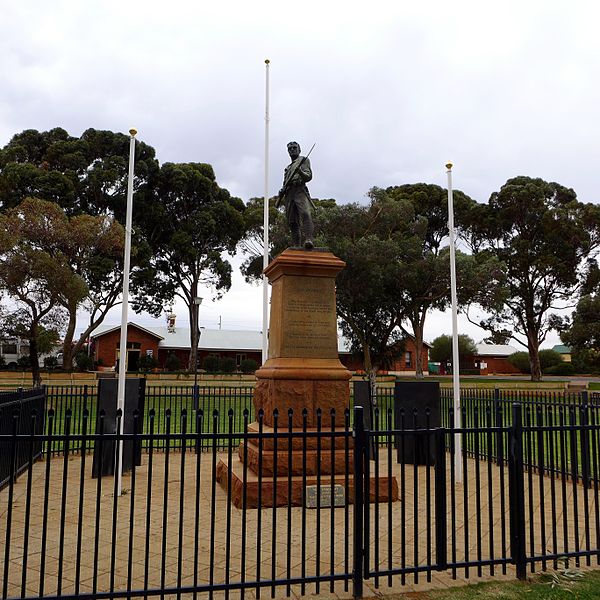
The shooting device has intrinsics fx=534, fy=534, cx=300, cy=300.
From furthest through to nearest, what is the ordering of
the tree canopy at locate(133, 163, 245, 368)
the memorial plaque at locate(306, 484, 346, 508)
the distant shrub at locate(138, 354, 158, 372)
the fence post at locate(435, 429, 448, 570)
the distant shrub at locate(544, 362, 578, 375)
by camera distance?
the distant shrub at locate(544, 362, 578, 375) < the distant shrub at locate(138, 354, 158, 372) < the tree canopy at locate(133, 163, 245, 368) < the memorial plaque at locate(306, 484, 346, 508) < the fence post at locate(435, 429, 448, 570)

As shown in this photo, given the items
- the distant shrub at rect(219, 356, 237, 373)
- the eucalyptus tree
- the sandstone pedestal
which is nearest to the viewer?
the sandstone pedestal

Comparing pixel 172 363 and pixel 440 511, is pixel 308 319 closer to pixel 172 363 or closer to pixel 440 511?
pixel 440 511

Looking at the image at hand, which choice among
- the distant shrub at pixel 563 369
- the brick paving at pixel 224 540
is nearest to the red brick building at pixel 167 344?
the distant shrub at pixel 563 369

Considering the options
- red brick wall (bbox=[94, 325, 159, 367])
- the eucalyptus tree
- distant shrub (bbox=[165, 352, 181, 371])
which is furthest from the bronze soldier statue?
red brick wall (bbox=[94, 325, 159, 367])

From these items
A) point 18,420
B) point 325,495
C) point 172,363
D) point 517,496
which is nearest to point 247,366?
point 172,363

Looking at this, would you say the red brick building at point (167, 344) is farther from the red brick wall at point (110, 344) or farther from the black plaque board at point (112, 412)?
the black plaque board at point (112, 412)

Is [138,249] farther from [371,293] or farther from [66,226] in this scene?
[371,293]

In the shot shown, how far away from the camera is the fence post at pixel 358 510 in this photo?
415 centimetres

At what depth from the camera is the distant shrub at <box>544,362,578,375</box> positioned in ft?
178

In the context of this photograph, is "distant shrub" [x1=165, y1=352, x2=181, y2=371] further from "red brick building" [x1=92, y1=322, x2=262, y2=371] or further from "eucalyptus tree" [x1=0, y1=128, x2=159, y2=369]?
"eucalyptus tree" [x1=0, y1=128, x2=159, y2=369]

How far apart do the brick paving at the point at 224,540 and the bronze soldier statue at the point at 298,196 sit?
4.11m

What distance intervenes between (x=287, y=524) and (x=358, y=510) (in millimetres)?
1291

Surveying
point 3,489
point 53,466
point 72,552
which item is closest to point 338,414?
point 72,552

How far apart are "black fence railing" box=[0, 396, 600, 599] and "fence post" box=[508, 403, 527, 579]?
13 mm
